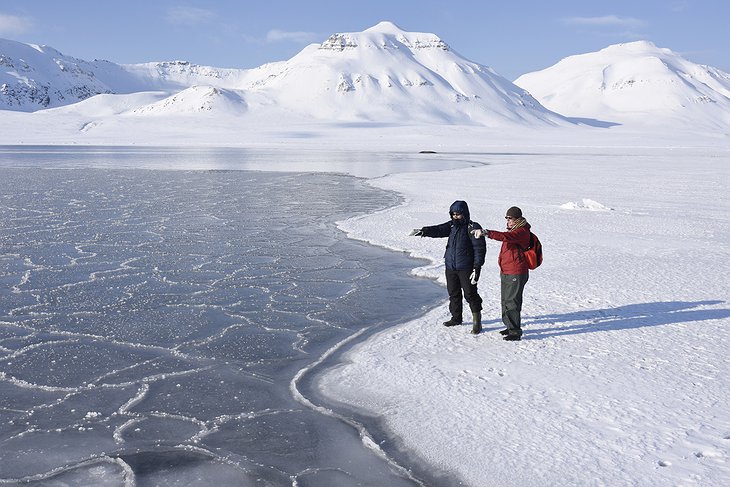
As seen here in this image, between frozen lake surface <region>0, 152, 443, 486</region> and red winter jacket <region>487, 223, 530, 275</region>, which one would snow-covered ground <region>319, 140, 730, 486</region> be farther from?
red winter jacket <region>487, 223, 530, 275</region>

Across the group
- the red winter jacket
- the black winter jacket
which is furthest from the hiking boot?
the red winter jacket

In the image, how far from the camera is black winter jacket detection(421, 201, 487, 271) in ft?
20.2

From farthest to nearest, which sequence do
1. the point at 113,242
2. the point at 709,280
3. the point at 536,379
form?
the point at 113,242, the point at 709,280, the point at 536,379

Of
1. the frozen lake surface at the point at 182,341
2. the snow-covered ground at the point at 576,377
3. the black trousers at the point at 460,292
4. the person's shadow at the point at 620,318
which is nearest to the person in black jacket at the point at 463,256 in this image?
the black trousers at the point at 460,292

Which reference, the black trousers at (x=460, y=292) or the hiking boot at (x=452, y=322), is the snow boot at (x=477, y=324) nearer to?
the black trousers at (x=460, y=292)

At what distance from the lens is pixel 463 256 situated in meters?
6.32

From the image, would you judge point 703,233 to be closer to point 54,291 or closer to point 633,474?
point 633,474

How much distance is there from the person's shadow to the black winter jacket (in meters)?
0.91

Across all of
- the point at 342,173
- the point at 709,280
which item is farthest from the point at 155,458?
the point at 342,173

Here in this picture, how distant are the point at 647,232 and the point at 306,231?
659 cm

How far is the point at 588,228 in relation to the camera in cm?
1296

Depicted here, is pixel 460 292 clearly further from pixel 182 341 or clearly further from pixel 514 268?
pixel 182 341

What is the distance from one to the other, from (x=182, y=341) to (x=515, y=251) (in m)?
3.30

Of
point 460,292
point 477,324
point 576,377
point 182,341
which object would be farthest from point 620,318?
point 182,341
